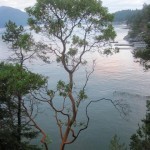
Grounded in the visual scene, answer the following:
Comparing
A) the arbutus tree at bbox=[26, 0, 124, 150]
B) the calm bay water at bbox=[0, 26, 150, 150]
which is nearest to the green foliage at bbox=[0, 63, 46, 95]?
the arbutus tree at bbox=[26, 0, 124, 150]

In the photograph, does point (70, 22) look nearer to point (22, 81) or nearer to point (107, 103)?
point (22, 81)

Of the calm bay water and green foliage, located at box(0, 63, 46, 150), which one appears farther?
the calm bay water

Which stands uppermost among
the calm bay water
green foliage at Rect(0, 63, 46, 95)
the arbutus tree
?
the arbutus tree

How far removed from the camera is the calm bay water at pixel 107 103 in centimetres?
3894

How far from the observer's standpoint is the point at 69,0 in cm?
1956

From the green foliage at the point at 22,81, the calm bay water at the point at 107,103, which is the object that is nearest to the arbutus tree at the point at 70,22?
the green foliage at the point at 22,81

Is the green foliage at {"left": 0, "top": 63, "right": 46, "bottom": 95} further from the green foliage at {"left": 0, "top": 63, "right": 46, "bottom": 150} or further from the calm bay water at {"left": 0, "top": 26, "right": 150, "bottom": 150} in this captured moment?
the calm bay water at {"left": 0, "top": 26, "right": 150, "bottom": 150}

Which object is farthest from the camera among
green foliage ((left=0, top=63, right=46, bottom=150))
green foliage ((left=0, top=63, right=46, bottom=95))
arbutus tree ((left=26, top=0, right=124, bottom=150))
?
arbutus tree ((left=26, top=0, right=124, bottom=150))

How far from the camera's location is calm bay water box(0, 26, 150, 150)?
3894cm

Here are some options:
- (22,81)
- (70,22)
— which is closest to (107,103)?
(70,22)

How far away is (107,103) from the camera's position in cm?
5253

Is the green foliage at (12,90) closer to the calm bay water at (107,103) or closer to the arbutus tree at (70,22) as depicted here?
the arbutus tree at (70,22)

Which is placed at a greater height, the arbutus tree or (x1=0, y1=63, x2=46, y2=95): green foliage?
the arbutus tree

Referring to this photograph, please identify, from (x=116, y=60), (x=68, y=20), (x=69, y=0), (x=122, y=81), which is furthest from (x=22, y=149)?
(x=116, y=60)
